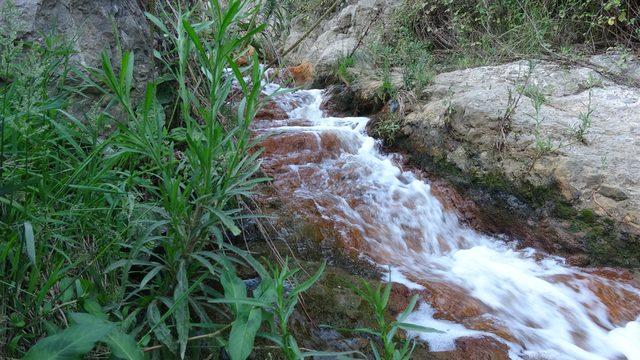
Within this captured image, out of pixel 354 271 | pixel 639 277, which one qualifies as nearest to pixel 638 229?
pixel 639 277

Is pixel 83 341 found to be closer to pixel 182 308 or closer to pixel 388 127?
pixel 182 308

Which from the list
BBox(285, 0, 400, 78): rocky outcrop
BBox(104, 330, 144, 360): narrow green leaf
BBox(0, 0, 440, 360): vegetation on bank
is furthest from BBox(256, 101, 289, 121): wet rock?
BBox(104, 330, 144, 360): narrow green leaf

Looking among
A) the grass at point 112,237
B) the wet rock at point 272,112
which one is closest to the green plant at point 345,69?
the wet rock at point 272,112

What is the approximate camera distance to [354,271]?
8.68 feet

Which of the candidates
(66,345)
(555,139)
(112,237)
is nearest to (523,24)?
(555,139)

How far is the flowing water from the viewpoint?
241 cm

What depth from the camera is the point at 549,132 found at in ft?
12.5

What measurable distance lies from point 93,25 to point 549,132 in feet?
11.4

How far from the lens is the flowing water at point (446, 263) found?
2.41m

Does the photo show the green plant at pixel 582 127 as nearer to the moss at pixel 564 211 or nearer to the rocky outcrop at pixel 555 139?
the rocky outcrop at pixel 555 139

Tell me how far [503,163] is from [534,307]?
4.95 feet

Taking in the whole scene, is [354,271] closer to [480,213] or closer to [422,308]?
[422,308]

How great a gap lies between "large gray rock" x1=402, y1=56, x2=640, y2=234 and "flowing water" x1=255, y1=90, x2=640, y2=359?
484 mm

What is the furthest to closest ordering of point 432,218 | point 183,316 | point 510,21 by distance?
point 510,21 < point 432,218 < point 183,316
